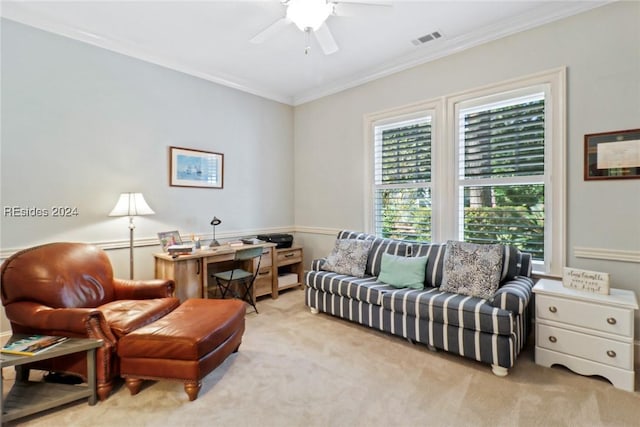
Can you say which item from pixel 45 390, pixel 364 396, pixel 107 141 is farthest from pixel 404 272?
pixel 107 141

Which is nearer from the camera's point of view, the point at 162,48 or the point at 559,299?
the point at 559,299

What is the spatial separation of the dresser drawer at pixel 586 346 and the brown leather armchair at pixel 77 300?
2942mm

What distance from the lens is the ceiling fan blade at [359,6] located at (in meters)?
2.16

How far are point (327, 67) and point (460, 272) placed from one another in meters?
2.84

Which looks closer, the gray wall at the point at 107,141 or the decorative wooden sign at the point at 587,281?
the decorative wooden sign at the point at 587,281

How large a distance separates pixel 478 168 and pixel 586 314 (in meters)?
1.58

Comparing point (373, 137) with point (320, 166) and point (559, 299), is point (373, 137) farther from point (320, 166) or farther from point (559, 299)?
point (559, 299)

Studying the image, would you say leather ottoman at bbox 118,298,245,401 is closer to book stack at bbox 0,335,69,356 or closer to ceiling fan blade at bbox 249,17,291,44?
book stack at bbox 0,335,69,356

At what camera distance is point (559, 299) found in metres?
2.30

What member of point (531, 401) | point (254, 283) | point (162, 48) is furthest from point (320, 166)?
point (531, 401)

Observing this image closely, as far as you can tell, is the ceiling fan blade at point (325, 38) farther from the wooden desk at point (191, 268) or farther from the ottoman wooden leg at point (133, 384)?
the ottoman wooden leg at point (133, 384)

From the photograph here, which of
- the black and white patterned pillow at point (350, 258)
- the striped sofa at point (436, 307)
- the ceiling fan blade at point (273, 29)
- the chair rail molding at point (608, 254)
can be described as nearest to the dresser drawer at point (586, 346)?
the striped sofa at point (436, 307)

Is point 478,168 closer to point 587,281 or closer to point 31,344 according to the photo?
point 587,281

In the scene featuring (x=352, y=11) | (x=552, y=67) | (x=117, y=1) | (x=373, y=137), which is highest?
(x=117, y=1)
